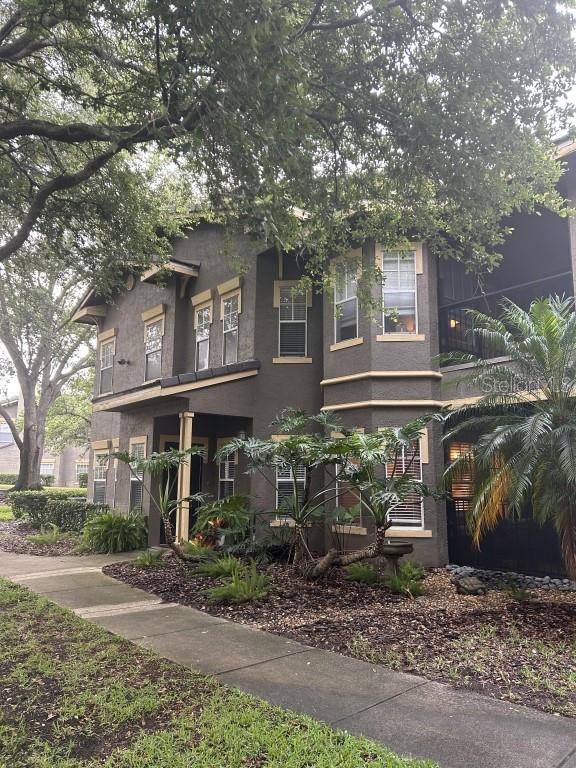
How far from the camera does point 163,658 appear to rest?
5.76 metres

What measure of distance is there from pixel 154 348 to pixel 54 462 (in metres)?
41.4

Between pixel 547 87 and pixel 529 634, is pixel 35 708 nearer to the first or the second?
pixel 529 634

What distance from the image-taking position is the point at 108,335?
1898 centimetres

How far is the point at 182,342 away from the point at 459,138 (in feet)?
32.9

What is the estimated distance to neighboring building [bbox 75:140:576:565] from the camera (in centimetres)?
1128

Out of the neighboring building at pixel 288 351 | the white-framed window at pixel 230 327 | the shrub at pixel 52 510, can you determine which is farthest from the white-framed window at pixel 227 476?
the shrub at pixel 52 510

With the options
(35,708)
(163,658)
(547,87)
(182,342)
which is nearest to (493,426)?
(547,87)

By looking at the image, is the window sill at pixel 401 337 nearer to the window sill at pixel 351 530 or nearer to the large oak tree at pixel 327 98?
the large oak tree at pixel 327 98

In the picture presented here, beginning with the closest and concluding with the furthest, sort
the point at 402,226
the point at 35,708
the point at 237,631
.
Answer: the point at 35,708
the point at 237,631
the point at 402,226

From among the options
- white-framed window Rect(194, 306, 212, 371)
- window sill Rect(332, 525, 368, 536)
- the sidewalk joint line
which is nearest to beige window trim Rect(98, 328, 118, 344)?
white-framed window Rect(194, 306, 212, 371)

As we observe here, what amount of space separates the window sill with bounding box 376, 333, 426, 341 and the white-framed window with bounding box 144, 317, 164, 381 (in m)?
6.98

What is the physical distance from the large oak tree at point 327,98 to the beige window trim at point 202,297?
614 cm

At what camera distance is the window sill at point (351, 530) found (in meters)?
11.2

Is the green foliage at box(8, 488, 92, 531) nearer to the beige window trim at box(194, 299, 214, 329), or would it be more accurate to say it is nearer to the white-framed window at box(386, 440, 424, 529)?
the beige window trim at box(194, 299, 214, 329)
